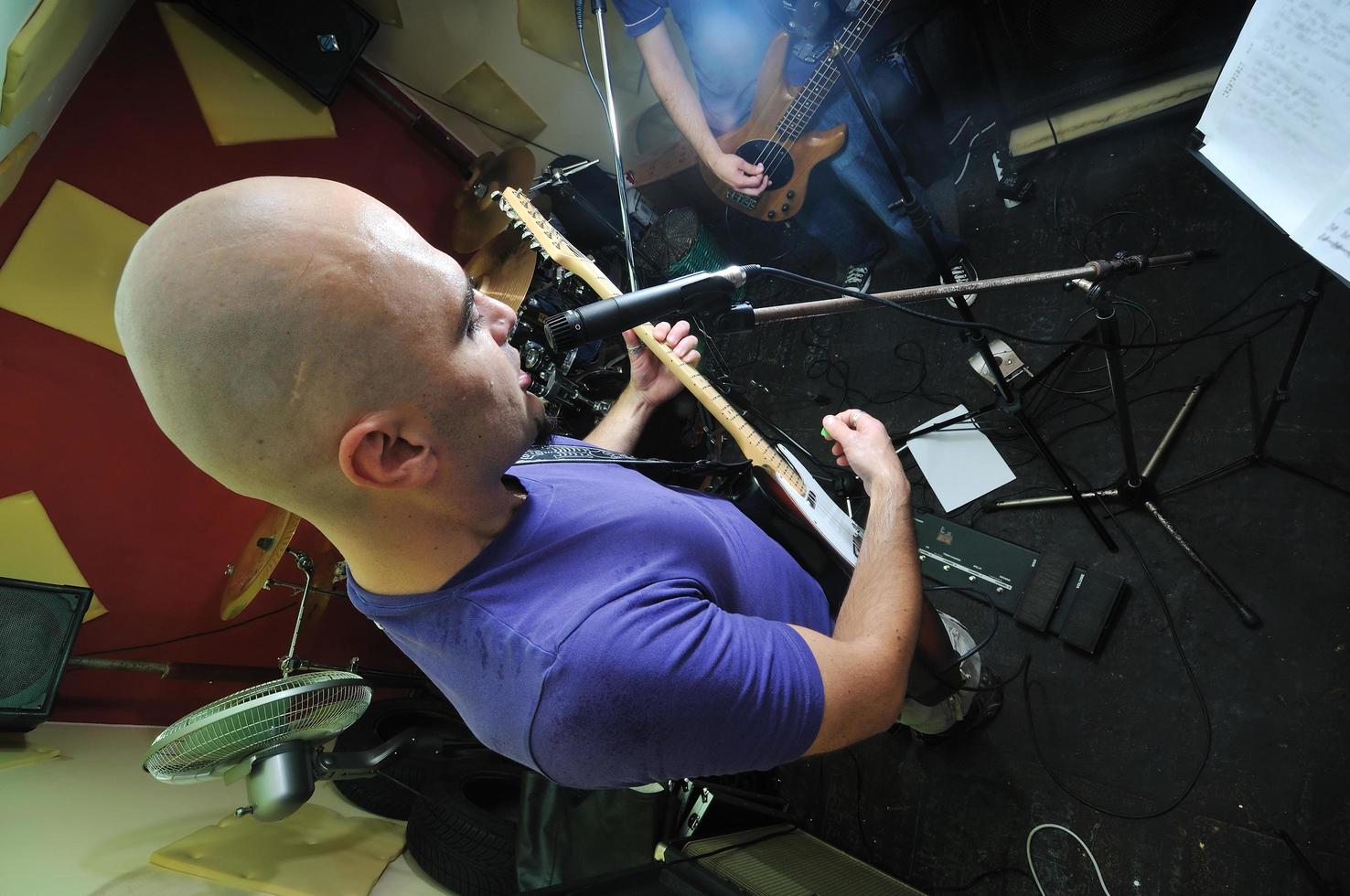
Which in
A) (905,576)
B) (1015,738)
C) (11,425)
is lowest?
(1015,738)

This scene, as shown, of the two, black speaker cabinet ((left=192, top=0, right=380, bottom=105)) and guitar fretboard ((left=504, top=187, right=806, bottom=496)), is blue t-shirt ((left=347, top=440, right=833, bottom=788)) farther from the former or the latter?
black speaker cabinet ((left=192, top=0, right=380, bottom=105))

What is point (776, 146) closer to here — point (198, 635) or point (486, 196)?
point (486, 196)

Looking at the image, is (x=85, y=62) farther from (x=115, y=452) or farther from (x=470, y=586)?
(x=470, y=586)

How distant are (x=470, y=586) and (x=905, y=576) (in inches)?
31.7

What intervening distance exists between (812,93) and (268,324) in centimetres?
240

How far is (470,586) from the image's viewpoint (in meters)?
1.05

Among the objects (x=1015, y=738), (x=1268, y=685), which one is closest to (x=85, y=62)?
(x=1015, y=738)

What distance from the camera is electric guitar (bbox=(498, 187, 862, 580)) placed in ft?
5.65

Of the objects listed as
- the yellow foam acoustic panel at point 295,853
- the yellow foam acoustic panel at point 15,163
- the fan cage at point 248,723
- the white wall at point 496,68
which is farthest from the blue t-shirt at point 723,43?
the yellow foam acoustic panel at point 295,853

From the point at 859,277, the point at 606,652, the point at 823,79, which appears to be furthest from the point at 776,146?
the point at 606,652

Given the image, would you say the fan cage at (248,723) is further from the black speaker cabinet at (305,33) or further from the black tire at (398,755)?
the black speaker cabinet at (305,33)

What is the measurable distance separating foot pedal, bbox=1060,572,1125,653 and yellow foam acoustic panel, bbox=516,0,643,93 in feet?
9.98

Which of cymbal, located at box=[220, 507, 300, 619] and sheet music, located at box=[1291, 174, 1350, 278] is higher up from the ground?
sheet music, located at box=[1291, 174, 1350, 278]

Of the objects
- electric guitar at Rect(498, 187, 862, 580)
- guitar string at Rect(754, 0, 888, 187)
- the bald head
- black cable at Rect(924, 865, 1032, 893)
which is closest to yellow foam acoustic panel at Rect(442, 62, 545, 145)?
guitar string at Rect(754, 0, 888, 187)
